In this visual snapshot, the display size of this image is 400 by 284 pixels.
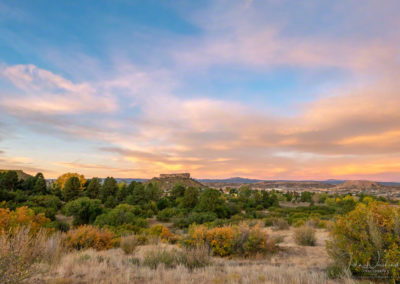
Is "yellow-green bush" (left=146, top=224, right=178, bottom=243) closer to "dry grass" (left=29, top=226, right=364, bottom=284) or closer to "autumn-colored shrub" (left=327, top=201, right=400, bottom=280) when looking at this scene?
"dry grass" (left=29, top=226, right=364, bottom=284)

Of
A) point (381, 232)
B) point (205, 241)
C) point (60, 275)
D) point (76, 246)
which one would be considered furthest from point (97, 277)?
point (381, 232)

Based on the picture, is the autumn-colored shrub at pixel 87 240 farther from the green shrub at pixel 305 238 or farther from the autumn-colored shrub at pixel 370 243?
the green shrub at pixel 305 238

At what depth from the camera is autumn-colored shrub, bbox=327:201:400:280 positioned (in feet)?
18.7

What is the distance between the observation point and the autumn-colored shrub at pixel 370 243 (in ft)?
18.7

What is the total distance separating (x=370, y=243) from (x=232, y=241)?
4999 mm

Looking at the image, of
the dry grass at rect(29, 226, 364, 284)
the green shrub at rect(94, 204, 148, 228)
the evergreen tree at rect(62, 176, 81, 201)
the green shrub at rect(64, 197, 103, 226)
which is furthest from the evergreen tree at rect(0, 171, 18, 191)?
the dry grass at rect(29, 226, 364, 284)

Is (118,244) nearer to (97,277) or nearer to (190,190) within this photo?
(97,277)

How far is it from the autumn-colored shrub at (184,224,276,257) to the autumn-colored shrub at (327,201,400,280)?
3367mm

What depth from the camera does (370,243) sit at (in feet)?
20.4

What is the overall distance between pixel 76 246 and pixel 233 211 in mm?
30251

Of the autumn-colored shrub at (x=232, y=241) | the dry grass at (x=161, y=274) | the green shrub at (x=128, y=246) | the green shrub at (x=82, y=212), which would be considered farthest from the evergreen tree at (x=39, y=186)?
the dry grass at (x=161, y=274)

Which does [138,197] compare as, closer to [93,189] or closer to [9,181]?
[93,189]

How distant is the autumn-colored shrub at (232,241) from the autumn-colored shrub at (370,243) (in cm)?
337

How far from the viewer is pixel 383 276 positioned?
5656 mm
